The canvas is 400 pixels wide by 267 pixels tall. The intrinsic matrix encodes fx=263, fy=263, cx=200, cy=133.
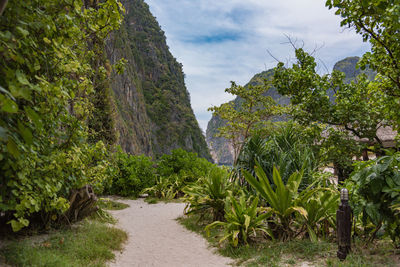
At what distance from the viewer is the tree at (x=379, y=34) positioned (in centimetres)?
298

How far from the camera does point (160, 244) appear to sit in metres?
4.59

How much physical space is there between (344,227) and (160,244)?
9.70 ft

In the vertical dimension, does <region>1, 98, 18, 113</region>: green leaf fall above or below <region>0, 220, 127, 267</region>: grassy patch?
above

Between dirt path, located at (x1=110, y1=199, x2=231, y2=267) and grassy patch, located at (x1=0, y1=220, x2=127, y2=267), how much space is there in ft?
0.80

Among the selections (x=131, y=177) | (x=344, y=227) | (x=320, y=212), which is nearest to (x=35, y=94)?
(x=344, y=227)

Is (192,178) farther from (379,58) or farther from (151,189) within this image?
(379,58)

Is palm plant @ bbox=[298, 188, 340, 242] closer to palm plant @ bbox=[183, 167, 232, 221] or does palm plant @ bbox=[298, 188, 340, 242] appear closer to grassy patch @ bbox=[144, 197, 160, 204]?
palm plant @ bbox=[183, 167, 232, 221]

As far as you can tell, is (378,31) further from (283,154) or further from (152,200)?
(152,200)

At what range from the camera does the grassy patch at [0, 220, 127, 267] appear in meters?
2.64

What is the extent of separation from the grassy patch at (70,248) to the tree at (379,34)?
13.6 ft

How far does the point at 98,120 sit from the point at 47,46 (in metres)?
7.70

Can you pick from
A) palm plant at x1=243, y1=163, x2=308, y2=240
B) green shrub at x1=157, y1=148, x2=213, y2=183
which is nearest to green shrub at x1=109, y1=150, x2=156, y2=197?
green shrub at x1=157, y1=148, x2=213, y2=183

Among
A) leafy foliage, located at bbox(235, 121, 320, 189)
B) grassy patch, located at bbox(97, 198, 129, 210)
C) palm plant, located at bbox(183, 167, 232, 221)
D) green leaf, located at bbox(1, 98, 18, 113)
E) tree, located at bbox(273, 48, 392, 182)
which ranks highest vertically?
tree, located at bbox(273, 48, 392, 182)

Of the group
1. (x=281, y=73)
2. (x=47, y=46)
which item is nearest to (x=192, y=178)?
(x=281, y=73)
